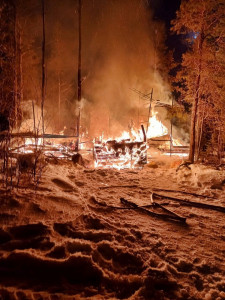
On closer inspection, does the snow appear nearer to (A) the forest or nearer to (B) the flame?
(A) the forest

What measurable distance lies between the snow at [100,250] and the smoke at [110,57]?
19.9 metres

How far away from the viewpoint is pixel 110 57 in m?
24.4

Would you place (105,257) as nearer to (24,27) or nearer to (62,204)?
(62,204)

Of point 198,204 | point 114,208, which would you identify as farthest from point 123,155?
point 114,208

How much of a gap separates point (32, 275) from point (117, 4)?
91.4 ft

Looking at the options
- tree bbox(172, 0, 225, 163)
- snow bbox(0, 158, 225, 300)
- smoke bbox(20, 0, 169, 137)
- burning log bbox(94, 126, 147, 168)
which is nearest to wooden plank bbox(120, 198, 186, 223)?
snow bbox(0, 158, 225, 300)

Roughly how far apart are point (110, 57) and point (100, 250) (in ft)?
81.0

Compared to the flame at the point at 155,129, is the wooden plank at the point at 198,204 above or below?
below

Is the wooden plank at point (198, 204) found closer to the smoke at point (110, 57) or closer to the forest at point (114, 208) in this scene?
the forest at point (114, 208)

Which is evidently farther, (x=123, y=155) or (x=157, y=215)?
(x=123, y=155)

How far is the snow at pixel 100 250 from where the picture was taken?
8.22 ft

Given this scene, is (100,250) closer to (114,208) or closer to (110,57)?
(114,208)

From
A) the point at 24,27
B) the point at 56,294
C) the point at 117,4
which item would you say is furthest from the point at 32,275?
the point at 117,4

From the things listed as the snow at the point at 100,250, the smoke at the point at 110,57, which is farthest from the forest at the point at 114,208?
the smoke at the point at 110,57
